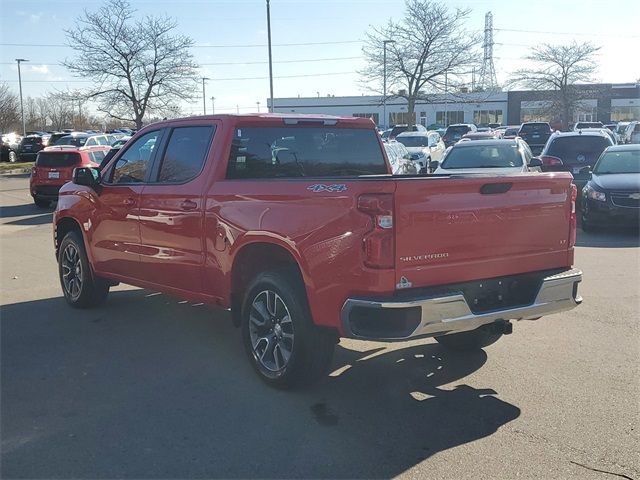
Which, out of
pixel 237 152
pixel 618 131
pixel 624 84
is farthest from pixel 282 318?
pixel 624 84

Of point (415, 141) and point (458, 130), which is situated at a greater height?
point (458, 130)

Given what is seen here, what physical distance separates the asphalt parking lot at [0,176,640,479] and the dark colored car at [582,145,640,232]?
535 centimetres

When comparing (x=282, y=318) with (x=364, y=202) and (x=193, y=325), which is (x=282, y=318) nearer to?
(x=364, y=202)

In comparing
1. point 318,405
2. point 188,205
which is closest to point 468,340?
point 318,405

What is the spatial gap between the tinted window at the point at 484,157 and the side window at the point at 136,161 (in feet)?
27.5

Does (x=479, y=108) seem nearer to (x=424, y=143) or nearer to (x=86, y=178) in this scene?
(x=424, y=143)

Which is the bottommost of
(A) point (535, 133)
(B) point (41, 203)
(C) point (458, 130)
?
(B) point (41, 203)

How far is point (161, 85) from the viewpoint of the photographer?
32.5 m

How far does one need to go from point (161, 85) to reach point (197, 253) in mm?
29209

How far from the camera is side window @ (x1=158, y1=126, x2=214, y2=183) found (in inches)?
215

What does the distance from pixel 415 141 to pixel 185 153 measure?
77.7 ft

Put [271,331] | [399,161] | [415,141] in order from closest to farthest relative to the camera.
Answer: [271,331] → [399,161] → [415,141]

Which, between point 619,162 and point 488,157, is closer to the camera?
point 619,162

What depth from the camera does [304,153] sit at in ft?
18.6
